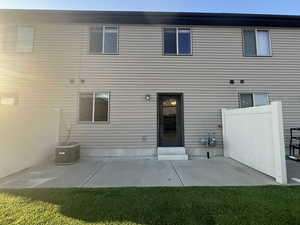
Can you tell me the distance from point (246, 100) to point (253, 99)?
0.84 ft

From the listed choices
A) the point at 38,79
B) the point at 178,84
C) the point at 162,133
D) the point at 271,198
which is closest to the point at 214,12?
the point at 178,84

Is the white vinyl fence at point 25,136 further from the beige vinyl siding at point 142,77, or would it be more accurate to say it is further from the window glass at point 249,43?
the window glass at point 249,43

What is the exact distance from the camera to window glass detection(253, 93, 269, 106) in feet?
20.2

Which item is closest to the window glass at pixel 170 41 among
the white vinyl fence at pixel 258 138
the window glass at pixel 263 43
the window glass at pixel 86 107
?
the white vinyl fence at pixel 258 138

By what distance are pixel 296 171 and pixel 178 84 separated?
4.40m

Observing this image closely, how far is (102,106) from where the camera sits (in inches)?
239

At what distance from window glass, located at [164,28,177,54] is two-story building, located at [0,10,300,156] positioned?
0.13 feet

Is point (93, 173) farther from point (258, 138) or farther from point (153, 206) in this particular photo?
point (258, 138)

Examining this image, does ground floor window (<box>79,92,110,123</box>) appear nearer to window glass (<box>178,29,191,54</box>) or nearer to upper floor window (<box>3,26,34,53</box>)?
upper floor window (<box>3,26,34,53</box>)

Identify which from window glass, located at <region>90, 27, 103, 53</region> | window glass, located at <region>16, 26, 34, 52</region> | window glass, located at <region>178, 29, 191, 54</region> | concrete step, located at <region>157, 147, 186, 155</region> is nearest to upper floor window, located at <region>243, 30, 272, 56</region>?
window glass, located at <region>178, 29, 191, 54</region>

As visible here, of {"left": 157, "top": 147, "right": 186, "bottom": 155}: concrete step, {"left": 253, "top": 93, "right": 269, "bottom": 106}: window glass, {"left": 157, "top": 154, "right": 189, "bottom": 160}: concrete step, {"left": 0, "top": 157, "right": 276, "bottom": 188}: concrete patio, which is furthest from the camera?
{"left": 253, "top": 93, "right": 269, "bottom": 106}: window glass

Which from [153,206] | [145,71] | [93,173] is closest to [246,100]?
[145,71]

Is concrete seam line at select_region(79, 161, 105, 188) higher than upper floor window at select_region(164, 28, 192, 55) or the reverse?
the reverse

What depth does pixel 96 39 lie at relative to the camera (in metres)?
6.28
